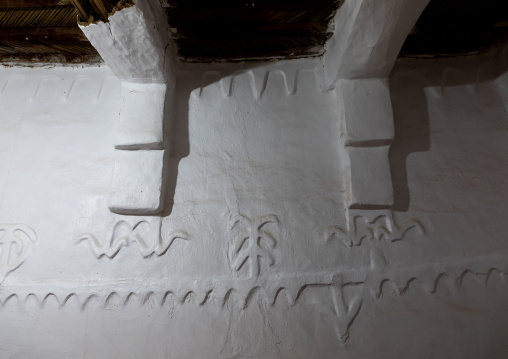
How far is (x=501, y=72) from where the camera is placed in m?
1.77

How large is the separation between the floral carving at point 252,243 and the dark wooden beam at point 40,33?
1141 mm

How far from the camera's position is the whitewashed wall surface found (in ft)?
4.64

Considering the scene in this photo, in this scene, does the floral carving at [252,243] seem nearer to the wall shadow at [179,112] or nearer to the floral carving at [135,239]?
the floral carving at [135,239]

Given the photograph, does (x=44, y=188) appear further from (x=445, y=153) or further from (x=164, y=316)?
(x=445, y=153)

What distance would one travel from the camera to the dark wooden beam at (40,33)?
1554mm

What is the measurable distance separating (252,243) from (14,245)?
1.07m

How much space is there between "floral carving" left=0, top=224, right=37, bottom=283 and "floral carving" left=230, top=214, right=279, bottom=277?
91 centimetres

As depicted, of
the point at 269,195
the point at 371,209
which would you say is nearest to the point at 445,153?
the point at 371,209

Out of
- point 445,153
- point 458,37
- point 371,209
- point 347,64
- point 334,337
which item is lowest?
point 334,337

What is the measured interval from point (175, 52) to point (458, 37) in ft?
4.70

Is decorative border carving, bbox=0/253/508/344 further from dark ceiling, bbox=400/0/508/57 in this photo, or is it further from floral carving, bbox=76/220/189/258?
dark ceiling, bbox=400/0/508/57

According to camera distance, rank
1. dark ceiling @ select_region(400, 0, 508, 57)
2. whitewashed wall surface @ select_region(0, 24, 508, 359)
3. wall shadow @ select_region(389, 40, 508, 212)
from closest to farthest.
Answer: whitewashed wall surface @ select_region(0, 24, 508, 359) → dark ceiling @ select_region(400, 0, 508, 57) → wall shadow @ select_region(389, 40, 508, 212)

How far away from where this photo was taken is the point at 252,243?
1494 mm

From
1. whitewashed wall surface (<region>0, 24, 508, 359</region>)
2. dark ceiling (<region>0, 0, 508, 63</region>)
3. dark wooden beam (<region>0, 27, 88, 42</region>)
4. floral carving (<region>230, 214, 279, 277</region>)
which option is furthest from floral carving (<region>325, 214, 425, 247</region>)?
dark wooden beam (<region>0, 27, 88, 42</region>)
